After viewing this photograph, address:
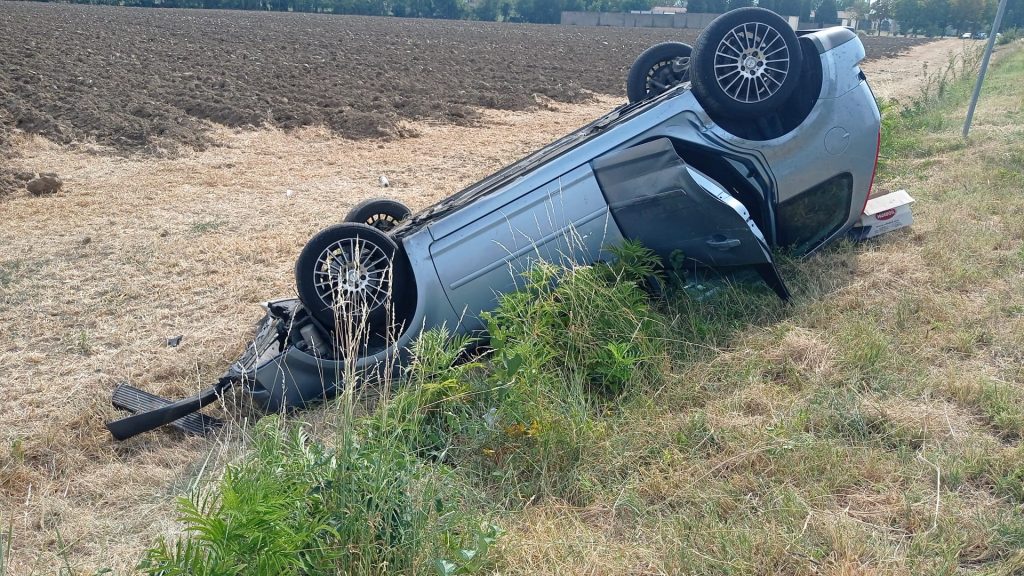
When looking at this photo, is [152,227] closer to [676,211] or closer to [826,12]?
[676,211]

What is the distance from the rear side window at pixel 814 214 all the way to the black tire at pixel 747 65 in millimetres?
691

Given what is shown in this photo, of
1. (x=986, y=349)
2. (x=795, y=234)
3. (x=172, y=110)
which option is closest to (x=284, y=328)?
(x=795, y=234)

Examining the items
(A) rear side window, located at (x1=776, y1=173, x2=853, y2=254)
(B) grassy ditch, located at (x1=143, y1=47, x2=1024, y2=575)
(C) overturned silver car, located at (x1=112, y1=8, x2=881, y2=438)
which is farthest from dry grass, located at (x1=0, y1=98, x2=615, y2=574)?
(A) rear side window, located at (x1=776, y1=173, x2=853, y2=254)

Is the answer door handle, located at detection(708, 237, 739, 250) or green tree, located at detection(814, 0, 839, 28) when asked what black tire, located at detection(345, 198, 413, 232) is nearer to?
door handle, located at detection(708, 237, 739, 250)

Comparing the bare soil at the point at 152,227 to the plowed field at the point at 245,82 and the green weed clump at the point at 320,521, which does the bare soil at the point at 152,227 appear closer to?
the plowed field at the point at 245,82

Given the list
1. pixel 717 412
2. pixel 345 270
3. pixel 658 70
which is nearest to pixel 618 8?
pixel 658 70

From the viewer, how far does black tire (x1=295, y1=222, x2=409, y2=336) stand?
4.40 metres

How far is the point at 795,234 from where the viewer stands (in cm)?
528

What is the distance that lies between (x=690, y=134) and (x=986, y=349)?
210 centimetres

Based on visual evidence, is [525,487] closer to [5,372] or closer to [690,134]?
[690,134]

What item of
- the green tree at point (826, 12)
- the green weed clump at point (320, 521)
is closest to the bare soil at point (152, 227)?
the green weed clump at point (320, 521)

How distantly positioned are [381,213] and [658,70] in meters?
2.70

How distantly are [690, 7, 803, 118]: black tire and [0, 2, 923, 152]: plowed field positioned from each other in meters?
9.25

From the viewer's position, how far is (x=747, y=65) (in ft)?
15.7
